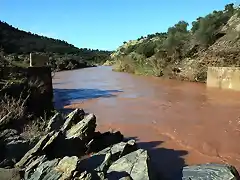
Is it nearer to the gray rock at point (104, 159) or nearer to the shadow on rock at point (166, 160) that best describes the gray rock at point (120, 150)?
the gray rock at point (104, 159)

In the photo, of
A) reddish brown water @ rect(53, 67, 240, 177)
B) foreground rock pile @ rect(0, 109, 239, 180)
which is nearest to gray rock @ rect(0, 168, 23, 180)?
foreground rock pile @ rect(0, 109, 239, 180)

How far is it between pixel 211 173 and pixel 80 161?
2372 mm

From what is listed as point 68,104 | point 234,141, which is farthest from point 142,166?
point 68,104

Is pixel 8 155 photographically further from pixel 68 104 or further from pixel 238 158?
pixel 68 104

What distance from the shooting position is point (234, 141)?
30.9ft

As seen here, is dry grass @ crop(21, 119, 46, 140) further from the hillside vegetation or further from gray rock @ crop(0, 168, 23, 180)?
the hillside vegetation

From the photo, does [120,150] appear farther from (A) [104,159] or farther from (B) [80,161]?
(B) [80,161]

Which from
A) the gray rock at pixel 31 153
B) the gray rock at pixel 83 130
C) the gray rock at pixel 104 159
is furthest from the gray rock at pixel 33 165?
the gray rock at pixel 83 130

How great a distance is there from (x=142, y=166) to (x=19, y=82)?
8771mm

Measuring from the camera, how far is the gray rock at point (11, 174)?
18.6 feet

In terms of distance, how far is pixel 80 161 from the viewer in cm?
606

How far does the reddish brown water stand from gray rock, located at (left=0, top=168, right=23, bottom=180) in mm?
3135

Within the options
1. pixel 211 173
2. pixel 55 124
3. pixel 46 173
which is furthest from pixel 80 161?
pixel 55 124

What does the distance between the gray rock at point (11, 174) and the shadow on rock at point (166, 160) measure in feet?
8.81
